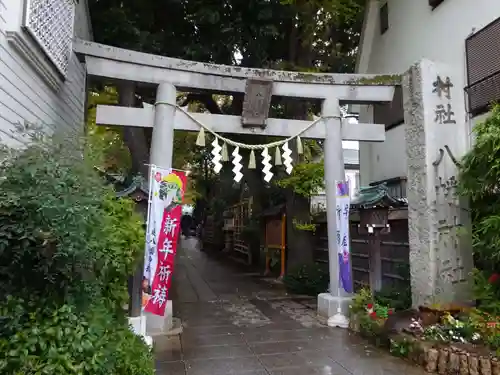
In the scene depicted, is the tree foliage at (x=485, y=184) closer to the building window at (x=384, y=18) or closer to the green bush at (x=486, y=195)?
the green bush at (x=486, y=195)

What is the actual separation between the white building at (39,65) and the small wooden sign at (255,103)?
375 centimetres

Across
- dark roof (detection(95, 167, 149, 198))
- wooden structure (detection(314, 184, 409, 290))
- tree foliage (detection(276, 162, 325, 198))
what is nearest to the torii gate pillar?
wooden structure (detection(314, 184, 409, 290))

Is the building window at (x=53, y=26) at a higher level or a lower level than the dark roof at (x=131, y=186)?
higher

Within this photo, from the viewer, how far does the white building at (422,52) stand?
351 inches

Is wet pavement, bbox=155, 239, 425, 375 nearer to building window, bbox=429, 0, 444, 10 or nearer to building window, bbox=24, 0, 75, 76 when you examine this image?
building window, bbox=24, 0, 75, 76

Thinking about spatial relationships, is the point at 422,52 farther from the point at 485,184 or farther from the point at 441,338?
the point at 441,338

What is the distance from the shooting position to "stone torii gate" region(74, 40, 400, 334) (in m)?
8.64

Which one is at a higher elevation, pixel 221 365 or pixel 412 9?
pixel 412 9

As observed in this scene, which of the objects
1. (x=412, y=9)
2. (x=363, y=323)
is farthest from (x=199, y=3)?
(x=363, y=323)

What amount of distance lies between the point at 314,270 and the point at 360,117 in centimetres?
589

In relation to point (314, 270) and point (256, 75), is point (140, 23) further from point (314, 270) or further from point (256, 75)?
point (314, 270)

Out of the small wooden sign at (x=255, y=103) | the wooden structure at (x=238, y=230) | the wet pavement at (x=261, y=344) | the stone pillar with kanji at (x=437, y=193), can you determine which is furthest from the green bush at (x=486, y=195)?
the wooden structure at (x=238, y=230)

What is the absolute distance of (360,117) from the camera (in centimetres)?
1505

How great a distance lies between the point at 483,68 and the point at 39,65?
29.1 feet
